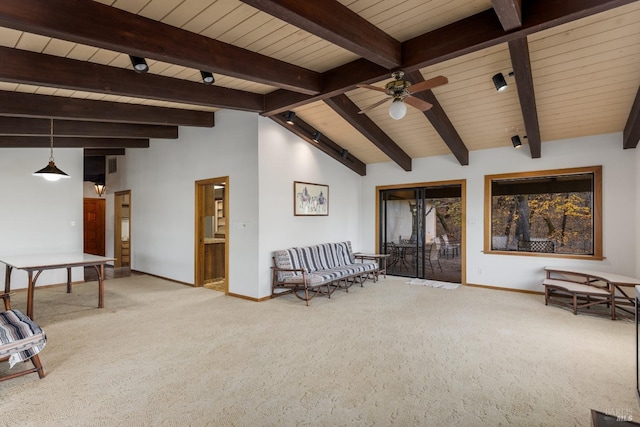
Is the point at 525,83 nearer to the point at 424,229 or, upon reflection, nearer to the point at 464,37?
the point at 464,37

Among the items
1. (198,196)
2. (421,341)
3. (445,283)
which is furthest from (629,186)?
(198,196)

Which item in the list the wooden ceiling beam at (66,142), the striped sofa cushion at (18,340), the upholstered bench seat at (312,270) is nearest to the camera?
the striped sofa cushion at (18,340)

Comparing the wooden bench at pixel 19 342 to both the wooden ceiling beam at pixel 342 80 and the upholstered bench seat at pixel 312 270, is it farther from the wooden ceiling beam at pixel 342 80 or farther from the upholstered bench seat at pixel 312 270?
the wooden ceiling beam at pixel 342 80

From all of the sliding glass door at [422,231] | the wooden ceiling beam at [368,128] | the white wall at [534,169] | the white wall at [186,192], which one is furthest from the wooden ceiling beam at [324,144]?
the wooden ceiling beam at [368,128]

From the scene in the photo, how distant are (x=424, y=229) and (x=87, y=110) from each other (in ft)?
20.4

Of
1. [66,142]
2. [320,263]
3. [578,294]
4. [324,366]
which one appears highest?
[66,142]

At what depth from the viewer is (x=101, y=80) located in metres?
3.48

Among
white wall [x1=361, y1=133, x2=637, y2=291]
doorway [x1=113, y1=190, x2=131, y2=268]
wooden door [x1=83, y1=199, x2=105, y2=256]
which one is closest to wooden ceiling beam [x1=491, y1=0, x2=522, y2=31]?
white wall [x1=361, y1=133, x2=637, y2=291]

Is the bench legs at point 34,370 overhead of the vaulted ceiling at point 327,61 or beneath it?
beneath

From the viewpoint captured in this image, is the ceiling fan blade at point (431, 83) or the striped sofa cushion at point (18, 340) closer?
the striped sofa cushion at point (18, 340)

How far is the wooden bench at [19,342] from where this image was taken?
2.54 meters

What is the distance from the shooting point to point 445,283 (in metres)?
6.54

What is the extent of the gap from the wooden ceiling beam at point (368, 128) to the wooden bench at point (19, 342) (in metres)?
3.96

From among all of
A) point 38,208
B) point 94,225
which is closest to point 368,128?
point 38,208
